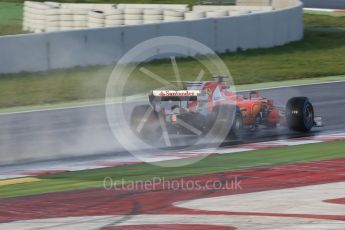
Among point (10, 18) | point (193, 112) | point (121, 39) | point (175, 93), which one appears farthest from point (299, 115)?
point (10, 18)

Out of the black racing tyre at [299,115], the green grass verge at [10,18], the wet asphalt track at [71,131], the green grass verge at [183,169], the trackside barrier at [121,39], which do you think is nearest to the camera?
the green grass verge at [183,169]

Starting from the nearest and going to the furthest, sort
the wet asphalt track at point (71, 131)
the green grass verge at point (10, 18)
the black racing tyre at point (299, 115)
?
the wet asphalt track at point (71, 131)
the black racing tyre at point (299, 115)
the green grass verge at point (10, 18)

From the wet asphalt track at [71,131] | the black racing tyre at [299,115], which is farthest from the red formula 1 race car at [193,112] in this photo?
the black racing tyre at [299,115]

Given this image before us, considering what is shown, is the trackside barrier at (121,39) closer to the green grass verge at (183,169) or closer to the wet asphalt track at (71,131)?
the wet asphalt track at (71,131)

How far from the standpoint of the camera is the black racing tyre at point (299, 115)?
54.0 ft

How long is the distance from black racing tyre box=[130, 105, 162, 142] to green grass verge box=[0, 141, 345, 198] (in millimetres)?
1579

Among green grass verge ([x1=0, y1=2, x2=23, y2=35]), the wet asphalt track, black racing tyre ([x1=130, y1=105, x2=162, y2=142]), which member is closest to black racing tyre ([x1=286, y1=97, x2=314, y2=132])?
the wet asphalt track

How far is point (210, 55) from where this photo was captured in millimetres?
26812

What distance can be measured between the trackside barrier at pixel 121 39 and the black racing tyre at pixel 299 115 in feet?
28.0

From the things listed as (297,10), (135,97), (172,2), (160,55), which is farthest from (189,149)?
(172,2)

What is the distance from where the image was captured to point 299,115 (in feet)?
54.1

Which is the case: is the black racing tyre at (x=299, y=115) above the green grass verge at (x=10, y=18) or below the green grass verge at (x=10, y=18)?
below

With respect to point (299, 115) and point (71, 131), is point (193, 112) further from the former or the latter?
point (71, 131)

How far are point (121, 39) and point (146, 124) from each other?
369 inches
